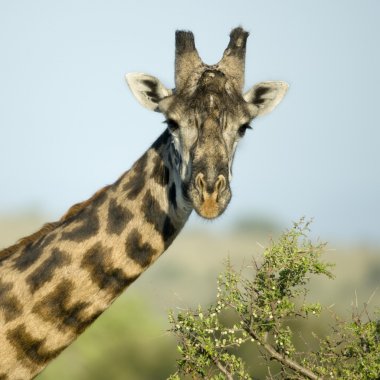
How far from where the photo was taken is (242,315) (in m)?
11.6

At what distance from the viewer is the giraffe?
11.8m

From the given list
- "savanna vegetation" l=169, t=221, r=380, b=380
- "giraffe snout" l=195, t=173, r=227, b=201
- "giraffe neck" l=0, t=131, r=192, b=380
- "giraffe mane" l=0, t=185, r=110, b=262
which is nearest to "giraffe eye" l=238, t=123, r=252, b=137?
"giraffe neck" l=0, t=131, r=192, b=380

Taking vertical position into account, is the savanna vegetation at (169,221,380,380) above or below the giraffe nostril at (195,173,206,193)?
below

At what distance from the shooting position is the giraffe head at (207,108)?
1123 cm

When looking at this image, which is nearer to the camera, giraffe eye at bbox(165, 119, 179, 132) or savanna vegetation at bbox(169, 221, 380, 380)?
savanna vegetation at bbox(169, 221, 380, 380)

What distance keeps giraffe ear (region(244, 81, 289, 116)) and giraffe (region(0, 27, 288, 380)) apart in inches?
10.8

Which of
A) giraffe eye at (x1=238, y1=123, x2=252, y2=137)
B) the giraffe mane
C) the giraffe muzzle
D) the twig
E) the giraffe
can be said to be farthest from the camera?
the giraffe mane

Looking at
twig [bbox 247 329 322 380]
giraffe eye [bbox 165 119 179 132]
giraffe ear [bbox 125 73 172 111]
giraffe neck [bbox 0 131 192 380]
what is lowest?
twig [bbox 247 329 322 380]

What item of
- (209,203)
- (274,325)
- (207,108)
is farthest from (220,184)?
(274,325)

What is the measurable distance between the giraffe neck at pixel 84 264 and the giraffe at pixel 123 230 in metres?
0.01

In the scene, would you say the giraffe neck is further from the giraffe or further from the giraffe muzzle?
the giraffe muzzle

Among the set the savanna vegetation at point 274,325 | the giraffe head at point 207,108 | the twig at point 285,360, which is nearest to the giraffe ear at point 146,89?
the giraffe head at point 207,108

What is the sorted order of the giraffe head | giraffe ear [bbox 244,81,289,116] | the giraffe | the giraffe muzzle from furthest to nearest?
giraffe ear [bbox 244,81,289,116], the giraffe, the giraffe head, the giraffe muzzle

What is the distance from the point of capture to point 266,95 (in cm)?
1285
